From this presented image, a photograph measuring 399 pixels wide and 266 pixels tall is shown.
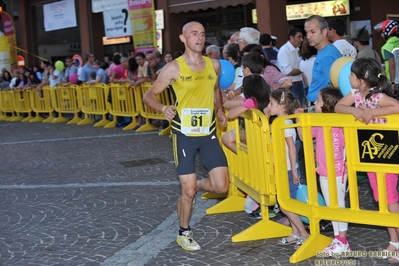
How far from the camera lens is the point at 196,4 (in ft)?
66.1

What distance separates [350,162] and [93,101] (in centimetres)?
1386

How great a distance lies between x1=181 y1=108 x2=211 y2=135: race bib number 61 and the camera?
6.24 meters

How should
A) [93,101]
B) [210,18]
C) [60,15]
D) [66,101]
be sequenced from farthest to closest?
[60,15]
[210,18]
[66,101]
[93,101]

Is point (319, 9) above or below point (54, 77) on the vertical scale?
above

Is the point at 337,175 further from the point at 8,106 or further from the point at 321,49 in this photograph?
the point at 8,106

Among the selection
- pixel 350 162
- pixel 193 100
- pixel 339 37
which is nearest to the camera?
pixel 350 162

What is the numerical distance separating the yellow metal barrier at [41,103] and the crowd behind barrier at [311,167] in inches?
592

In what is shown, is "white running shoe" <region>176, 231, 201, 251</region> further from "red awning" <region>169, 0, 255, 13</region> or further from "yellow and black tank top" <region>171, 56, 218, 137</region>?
"red awning" <region>169, 0, 255, 13</region>

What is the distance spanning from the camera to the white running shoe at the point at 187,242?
6.12m

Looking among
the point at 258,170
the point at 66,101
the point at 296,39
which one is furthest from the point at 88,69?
the point at 258,170

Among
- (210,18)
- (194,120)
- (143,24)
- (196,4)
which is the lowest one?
(194,120)

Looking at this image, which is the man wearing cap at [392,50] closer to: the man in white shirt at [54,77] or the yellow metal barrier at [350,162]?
the yellow metal barrier at [350,162]

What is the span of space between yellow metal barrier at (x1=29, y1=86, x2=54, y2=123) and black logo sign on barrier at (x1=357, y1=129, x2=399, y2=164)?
16.8m

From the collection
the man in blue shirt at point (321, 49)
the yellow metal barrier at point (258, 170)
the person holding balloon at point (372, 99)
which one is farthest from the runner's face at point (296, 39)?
the person holding balloon at point (372, 99)
